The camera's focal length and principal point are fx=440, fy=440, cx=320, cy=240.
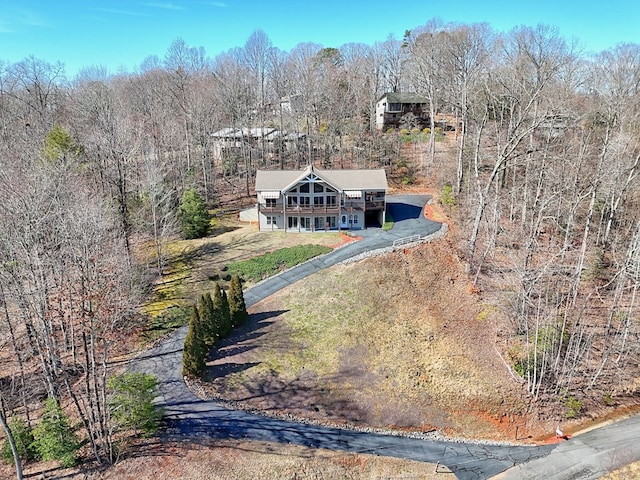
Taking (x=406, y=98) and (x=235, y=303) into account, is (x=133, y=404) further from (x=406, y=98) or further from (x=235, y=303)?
(x=406, y=98)

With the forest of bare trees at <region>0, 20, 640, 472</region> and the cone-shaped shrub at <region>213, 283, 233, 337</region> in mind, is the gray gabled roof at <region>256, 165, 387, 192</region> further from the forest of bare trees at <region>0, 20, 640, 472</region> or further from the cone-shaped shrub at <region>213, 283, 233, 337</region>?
the cone-shaped shrub at <region>213, 283, 233, 337</region>

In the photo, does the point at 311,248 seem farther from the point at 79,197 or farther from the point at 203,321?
the point at 79,197

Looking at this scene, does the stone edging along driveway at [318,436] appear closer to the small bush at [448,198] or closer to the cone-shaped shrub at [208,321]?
the cone-shaped shrub at [208,321]

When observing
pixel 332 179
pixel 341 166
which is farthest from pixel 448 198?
pixel 341 166

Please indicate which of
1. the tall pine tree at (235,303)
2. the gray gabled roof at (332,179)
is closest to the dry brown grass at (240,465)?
the tall pine tree at (235,303)

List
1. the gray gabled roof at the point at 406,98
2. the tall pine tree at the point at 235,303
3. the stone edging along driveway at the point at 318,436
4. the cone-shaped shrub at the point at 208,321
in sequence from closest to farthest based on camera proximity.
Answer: the stone edging along driveway at the point at 318,436
the cone-shaped shrub at the point at 208,321
the tall pine tree at the point at 235,303
the gray gabled roof at the point at 406,98
